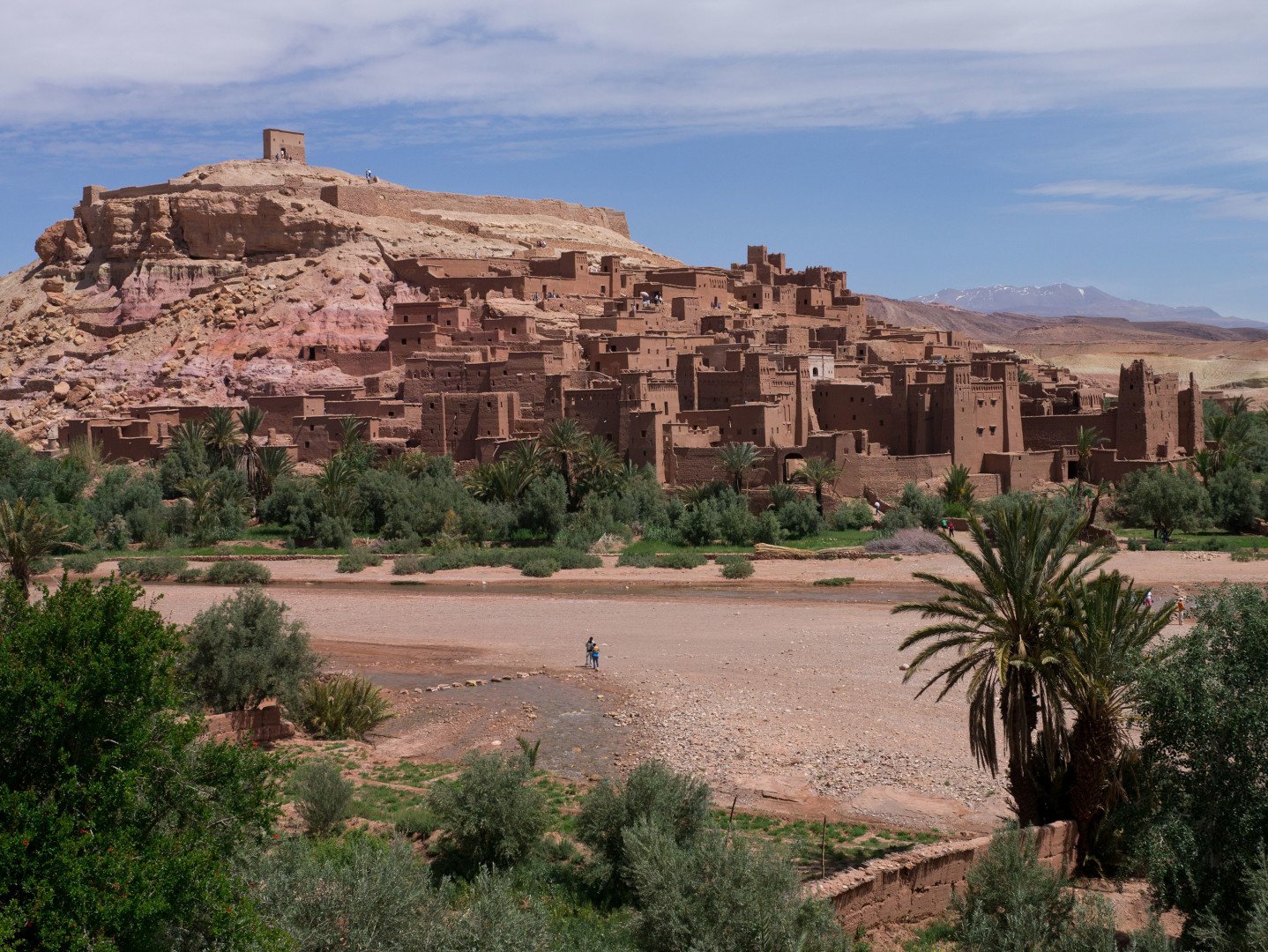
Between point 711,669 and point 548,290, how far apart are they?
96.3 feet

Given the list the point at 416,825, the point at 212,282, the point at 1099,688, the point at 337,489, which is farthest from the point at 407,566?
the point at 212,282

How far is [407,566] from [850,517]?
37.8ft

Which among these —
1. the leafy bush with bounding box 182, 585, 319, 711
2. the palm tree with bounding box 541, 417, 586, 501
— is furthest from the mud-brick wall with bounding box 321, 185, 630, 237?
the leafy bush with bounding box 182, 585, 319, 711

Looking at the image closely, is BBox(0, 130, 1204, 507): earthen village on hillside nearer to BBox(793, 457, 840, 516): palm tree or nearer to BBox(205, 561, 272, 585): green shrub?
BBox(793, 457, 840, 516): palm tree

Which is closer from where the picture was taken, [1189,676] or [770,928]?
[770,928]

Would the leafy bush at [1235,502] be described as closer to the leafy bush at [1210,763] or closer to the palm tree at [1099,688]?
the palm tree at [1099,688]

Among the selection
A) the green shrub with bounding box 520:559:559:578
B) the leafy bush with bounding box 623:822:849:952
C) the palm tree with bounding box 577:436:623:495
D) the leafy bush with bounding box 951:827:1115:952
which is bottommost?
the leafy bush with bounding box 951:827:1115:952

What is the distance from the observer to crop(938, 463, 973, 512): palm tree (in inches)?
1310

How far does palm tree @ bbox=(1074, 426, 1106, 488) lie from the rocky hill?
23.5 metres

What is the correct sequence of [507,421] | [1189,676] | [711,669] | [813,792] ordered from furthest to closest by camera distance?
1. [507,421]
2. [711,669]
3. [813,792]
4. [1189,676]

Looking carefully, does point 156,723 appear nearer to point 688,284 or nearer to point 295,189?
point 688,284

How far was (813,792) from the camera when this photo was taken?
1347cm

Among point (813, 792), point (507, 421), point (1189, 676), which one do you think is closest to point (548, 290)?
point (507, 421)

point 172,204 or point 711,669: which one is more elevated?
point 172,204
